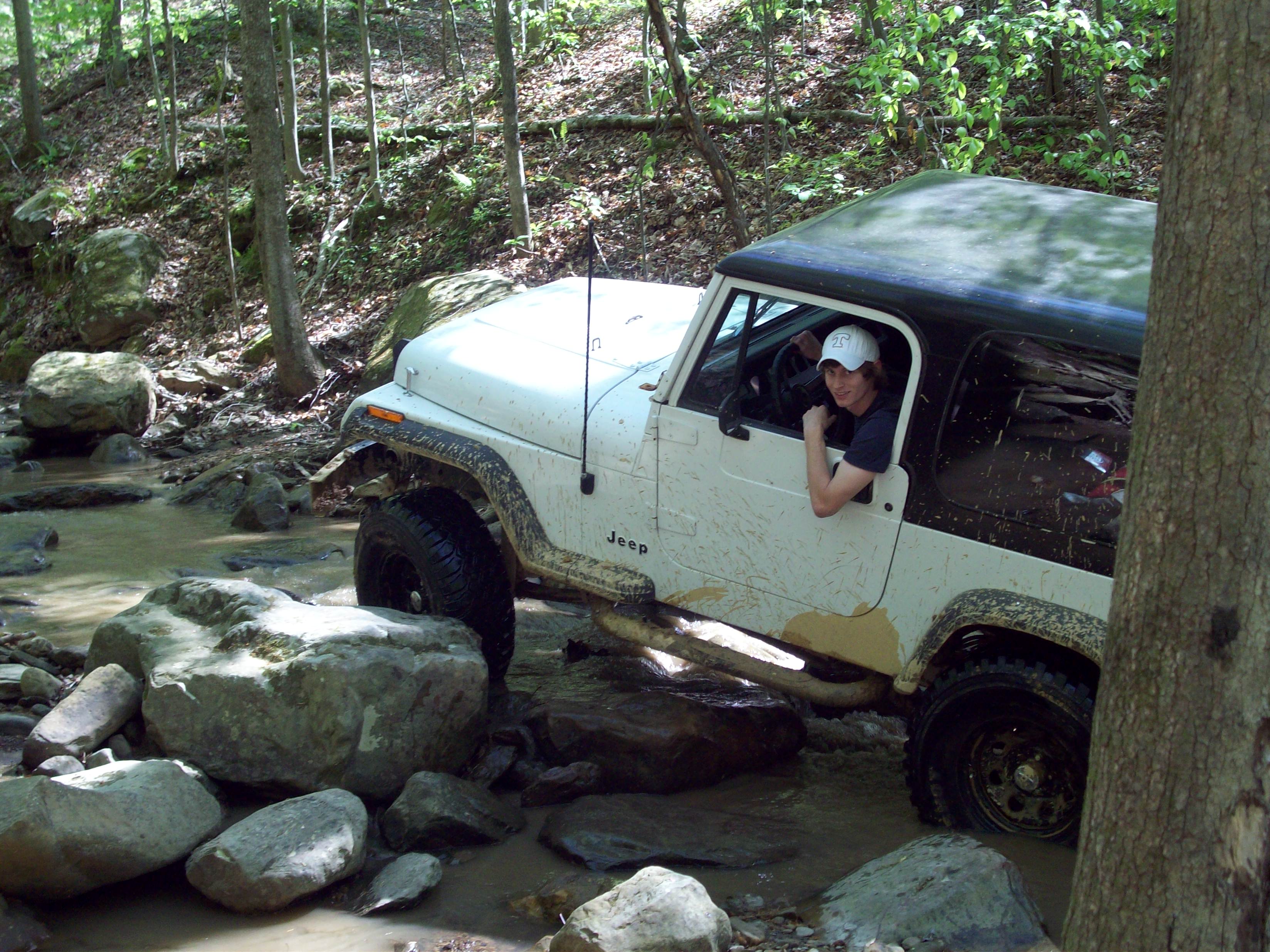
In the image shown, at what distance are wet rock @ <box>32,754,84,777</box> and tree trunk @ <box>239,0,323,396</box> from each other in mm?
7959

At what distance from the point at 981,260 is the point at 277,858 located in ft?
9.58

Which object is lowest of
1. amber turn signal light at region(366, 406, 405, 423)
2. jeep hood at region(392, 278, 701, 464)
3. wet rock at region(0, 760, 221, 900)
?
wet rock at region(0, 760, 221, 900)

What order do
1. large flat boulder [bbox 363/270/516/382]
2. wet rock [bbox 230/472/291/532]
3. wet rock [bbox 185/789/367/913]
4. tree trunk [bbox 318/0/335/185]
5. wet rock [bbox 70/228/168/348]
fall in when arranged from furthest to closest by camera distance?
wet rock [bbox 70/228/168/348] → tree trunk [bbox 318/0/335/185] → large flat boulder [bbox 363/270/516/382] → wet rock [bbox 230/472/291/532] → wet rock [bbox 185/789/367/913]

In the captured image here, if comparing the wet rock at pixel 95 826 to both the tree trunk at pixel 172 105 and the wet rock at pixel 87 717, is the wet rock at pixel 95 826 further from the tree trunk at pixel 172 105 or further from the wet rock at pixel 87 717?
the tree trunk at pixel 172 105

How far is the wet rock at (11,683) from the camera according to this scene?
16.3 feet

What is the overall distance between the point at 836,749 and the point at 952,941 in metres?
1.83

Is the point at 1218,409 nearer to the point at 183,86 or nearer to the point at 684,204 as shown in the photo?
the point at 684,204

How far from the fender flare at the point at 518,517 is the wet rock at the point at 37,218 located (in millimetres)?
15742

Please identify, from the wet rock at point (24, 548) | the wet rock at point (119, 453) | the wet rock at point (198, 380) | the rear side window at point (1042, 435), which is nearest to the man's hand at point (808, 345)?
the rear side window at point (1042, 435)

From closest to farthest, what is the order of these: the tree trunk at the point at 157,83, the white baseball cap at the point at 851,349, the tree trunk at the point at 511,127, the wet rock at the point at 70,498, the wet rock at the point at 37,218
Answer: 1. the white baseball cap at the point at 851,349
2. the wet rock at the point at 70,498
3. the tree trunk at the point at 511,127
4. the tree trunk at the point at 157,83
5. the wet rock at the point at 37,218

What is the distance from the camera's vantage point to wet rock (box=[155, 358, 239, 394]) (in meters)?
12.5

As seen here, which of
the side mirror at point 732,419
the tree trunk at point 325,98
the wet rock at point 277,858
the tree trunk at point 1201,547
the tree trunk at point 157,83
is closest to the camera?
the tree trunk at point 1201,547

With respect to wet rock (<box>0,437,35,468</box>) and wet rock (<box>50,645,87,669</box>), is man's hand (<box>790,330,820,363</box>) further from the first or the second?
wet rock (<box>0,437,35,468</box>)

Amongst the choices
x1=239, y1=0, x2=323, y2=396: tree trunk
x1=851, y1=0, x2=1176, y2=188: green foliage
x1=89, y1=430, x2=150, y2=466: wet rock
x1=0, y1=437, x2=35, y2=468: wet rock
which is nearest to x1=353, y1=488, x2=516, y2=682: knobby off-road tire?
x1=851, y1=0, x2=1176, y2=188: green foliage
